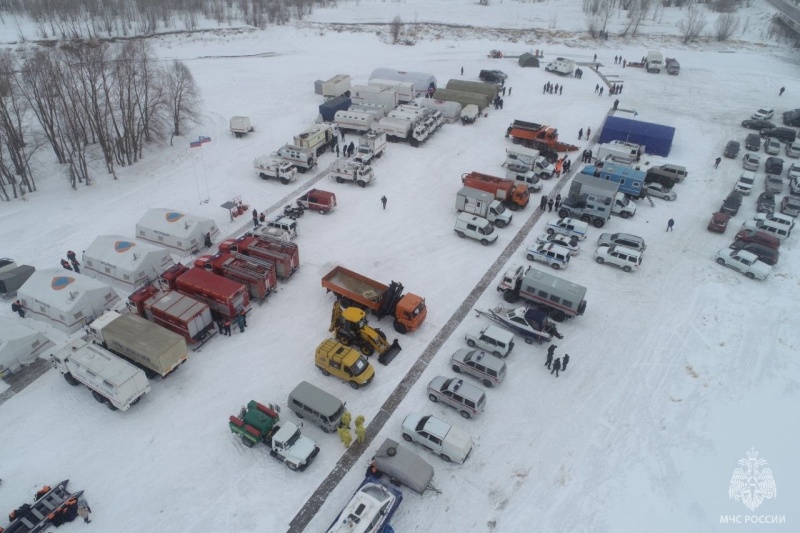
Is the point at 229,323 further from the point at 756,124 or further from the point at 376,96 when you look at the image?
the point at 756,124

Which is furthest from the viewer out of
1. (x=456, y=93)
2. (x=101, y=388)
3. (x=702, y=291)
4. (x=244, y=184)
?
(x=456, y=93)

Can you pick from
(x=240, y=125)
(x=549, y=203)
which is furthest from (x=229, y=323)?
(x=240, y=125)

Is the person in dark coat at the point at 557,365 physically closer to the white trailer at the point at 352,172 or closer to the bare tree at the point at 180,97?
the white trailer at the point at 352,172

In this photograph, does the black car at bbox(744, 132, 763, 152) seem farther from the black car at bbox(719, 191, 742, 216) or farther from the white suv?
the white suv

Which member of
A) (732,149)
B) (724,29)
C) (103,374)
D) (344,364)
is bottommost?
(344,364)

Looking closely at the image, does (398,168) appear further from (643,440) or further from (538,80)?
(538,80)

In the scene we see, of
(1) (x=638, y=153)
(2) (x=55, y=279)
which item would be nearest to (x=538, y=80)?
(1) (x=638, y=153)

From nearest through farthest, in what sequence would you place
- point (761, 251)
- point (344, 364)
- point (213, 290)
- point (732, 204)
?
point (344, 364), point (213, 290), point (761, 251), point (732, 204)
